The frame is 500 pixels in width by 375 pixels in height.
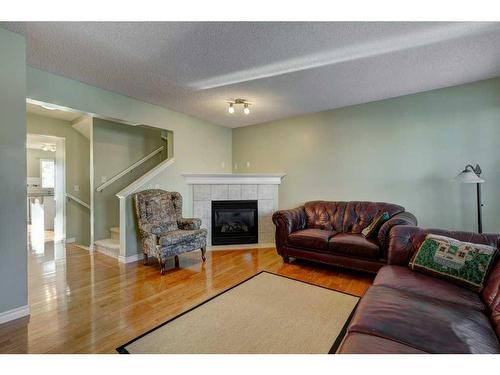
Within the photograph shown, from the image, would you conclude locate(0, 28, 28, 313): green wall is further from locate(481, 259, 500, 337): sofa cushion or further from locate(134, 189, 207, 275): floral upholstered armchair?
locate(481, 259, 500, 337): sofa cushion

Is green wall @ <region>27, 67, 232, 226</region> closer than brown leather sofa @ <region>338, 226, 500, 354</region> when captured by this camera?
No

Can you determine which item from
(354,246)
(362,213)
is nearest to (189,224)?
(354,246)

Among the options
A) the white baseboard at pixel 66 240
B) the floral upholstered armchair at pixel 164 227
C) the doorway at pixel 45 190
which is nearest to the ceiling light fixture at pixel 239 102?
the floral upholstered armchair at pixel 164 227

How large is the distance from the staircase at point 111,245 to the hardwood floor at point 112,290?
0.13 meters

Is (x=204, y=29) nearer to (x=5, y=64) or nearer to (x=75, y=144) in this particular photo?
(x=5, y=64)

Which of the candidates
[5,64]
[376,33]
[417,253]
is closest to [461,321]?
[417,253]

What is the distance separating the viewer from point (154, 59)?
2375mm

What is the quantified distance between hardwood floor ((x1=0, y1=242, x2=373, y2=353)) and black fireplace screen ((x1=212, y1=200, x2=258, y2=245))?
0.34 meters

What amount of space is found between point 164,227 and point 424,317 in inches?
123

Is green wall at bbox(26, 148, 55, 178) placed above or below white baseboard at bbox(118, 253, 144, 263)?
above

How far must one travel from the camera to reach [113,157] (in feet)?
14.8

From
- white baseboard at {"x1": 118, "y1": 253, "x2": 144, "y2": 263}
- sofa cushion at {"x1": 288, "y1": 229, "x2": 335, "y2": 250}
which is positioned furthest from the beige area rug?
white baseboard at {"x1": 118, "y1": 253, "x2": 144, "y2": 263}

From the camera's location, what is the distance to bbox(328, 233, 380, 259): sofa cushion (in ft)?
8.89

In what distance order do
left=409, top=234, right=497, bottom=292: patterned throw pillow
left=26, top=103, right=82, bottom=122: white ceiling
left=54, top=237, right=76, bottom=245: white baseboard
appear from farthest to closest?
left=54, top=237, right=76, bottom=245: white baseboard
left=26, top=103, right=82, bottom=122: white ceiling
left=409, top=234, right=497, bottom=292: patterned throw pillow
